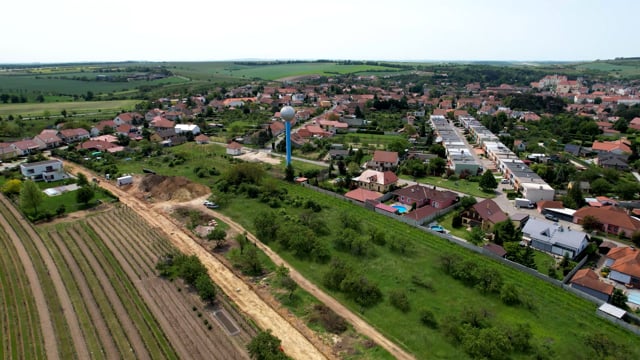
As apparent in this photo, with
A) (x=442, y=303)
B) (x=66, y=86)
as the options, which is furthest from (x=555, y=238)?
(x=66, y=86)

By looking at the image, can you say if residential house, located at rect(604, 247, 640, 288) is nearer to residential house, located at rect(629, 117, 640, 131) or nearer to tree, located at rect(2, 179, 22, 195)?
tree, located at rect(2, 179, 22, 195)

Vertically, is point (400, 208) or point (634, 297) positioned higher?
point (400, 208)

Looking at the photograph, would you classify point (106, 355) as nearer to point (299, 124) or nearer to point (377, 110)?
point (299, 124)

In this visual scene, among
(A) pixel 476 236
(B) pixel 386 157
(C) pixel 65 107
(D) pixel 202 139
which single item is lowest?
(A) pixel 476 236

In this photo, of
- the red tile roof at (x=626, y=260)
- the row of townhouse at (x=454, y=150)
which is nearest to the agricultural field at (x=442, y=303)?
the red tile roof at (x=626, y=260)

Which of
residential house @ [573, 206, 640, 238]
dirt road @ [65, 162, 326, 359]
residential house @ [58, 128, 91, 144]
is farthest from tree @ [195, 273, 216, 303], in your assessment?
residential house @ [58, 128, 91, 144]

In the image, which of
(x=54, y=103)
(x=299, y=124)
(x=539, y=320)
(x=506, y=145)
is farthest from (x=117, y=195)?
(x=54, y=103)

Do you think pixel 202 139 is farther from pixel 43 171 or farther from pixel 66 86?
pixel 66 86
